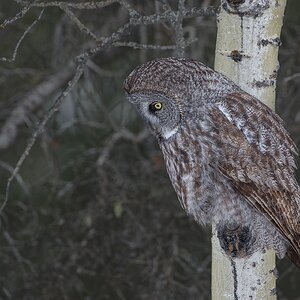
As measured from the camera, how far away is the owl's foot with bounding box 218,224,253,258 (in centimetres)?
233

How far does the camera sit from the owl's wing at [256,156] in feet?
7.57

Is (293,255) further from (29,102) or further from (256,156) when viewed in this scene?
(29,102)

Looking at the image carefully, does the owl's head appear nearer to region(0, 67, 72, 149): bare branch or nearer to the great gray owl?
the great gray owl

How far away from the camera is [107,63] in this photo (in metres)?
4.22

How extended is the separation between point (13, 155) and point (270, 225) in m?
2.07

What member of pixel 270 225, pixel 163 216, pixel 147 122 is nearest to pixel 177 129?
pixel 147 122

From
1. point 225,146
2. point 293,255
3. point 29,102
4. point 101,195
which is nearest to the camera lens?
point 225,146

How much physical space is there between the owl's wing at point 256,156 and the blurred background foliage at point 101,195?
113 cm

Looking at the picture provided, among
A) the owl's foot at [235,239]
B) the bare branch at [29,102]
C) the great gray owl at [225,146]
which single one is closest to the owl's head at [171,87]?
the great gray owl at [225,146]

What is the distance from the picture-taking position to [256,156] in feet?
7.61

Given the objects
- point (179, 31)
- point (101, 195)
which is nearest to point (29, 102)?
point (101, 195)

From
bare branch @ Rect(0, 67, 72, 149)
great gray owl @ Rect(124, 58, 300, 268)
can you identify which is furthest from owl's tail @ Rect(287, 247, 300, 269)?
bare branch @ Rect(0, 67, 72, 149)

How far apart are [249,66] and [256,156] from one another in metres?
0.23

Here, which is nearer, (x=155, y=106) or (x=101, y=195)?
(x=155, y=106)
